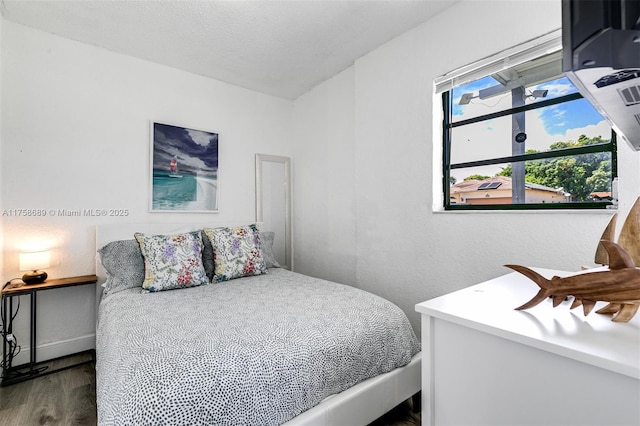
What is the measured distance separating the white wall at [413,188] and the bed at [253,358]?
722mm

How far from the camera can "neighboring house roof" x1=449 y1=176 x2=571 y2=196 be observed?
1.87m

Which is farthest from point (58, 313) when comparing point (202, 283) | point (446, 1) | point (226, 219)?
point (446, 1)

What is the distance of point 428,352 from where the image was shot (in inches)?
32.1

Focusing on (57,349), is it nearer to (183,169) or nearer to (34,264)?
(34,264)

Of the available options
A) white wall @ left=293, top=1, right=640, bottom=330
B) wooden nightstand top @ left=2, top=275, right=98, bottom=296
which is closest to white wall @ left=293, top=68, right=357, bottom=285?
white wall @ left=293, top=1, right=640, bottom=330

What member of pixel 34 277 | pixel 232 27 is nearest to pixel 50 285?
pixel 34 277

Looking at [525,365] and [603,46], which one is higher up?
[603,46]

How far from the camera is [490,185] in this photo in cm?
210

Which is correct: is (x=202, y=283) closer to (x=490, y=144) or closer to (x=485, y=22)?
(x=490, y=144)

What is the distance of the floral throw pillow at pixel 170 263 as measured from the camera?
2156 millimetres

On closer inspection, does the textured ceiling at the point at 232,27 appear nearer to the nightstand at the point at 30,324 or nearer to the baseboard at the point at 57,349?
the nightstand at the point at 30,324

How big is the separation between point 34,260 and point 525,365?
116 inches

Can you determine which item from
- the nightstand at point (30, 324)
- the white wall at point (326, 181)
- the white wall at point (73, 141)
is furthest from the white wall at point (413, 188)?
the nightstand at point (30, 324)

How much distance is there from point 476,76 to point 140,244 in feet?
8.66
